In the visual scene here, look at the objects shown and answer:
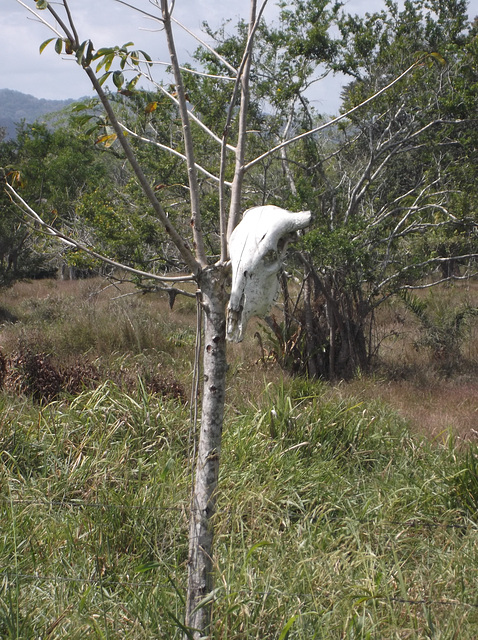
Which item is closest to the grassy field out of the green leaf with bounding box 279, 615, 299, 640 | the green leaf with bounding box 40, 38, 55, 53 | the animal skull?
the green leaf with bounding box 279, 615, 299, 640

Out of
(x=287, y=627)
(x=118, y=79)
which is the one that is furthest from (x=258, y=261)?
(x=287, y=627)

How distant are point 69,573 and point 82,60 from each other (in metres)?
2.69

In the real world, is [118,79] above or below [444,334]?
above

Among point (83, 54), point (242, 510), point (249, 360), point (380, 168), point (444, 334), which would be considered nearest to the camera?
Answer: point (83, 54)

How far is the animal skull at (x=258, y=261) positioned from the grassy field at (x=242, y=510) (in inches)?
51.2

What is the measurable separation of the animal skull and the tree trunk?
25 cm

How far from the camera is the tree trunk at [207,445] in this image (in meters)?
2.10

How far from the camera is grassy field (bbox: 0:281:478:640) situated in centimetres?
277

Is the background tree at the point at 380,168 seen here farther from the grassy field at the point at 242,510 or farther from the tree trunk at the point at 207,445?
the tree trunk at the point at 207,445

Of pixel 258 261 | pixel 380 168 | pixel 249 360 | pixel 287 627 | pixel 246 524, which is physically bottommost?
pixel 246 524

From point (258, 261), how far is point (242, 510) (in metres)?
2.53

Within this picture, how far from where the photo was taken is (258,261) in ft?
5.80

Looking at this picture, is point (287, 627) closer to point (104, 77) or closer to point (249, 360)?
point (104, 77)

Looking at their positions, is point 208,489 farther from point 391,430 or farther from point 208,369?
point 391,430
